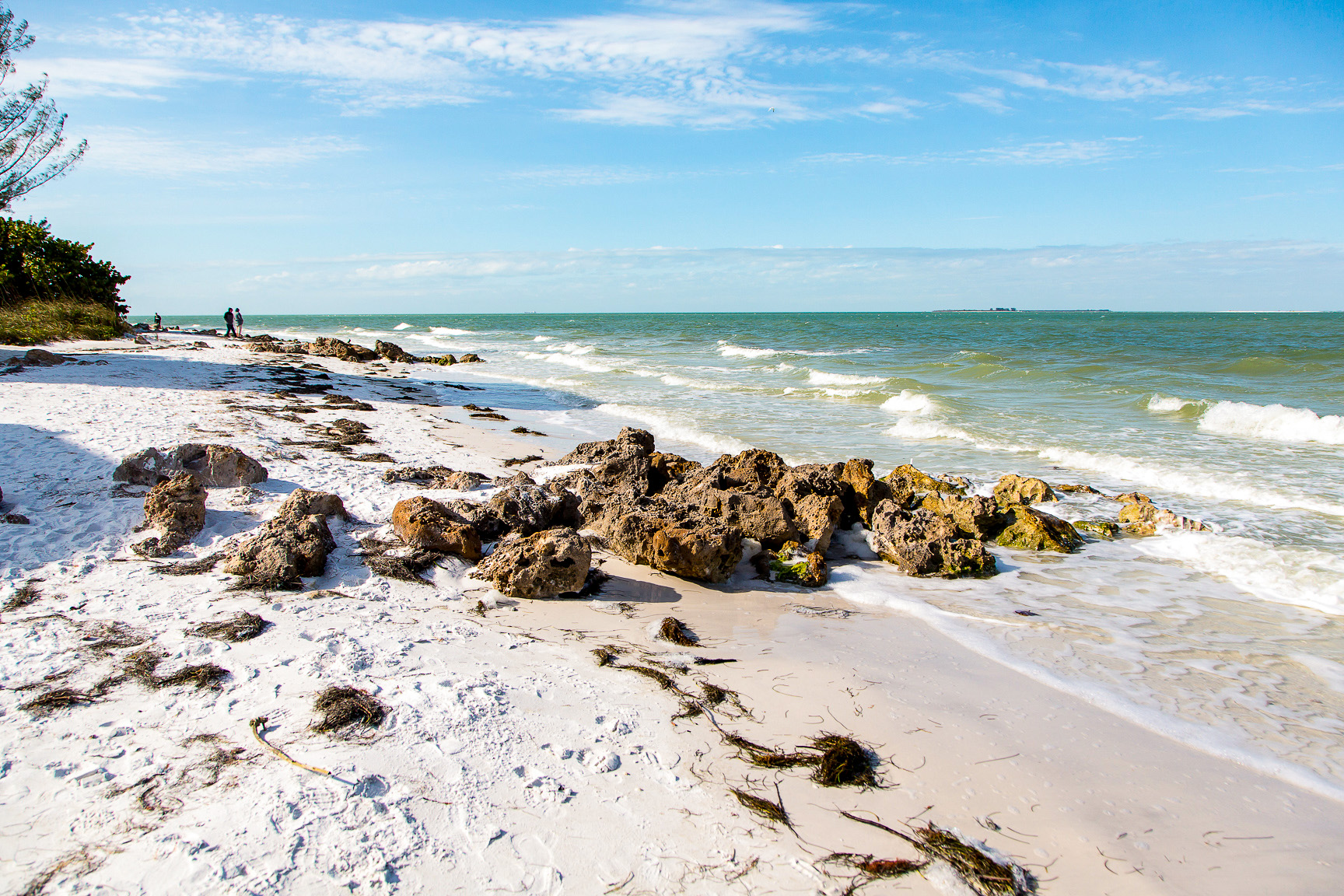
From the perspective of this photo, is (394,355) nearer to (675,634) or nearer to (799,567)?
(799,567)

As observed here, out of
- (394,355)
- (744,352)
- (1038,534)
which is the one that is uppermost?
(744,352)

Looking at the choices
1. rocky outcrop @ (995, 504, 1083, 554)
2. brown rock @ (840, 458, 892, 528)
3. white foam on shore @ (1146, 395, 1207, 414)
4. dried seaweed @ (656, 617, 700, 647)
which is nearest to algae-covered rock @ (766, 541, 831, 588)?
brown rock @ (840, 458, 892, 528)

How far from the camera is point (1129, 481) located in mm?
9195

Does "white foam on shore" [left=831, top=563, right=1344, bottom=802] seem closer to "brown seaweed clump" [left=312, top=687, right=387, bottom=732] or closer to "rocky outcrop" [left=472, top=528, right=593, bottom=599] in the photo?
"rocky outcrop" [left=472, top=528, right=593, bottom=599]

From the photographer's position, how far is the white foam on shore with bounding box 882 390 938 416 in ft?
49.9

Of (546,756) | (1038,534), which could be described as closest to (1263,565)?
(1038,534)

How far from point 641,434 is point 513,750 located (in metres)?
6.18

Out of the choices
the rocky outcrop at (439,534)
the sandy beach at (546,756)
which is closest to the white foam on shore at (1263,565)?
the sandy beach at (546,756)

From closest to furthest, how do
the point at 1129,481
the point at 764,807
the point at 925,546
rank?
the point at 764,807
the point at 925,546
the point at 1129,481

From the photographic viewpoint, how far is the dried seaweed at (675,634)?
13.8ft

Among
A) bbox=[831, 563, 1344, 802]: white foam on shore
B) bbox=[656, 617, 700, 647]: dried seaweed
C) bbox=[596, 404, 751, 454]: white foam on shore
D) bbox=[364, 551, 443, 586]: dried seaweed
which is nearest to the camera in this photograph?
bbox=[831, 563, 1344, 802]: white foam on shore

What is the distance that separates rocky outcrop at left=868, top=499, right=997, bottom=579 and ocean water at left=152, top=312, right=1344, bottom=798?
0.16 metres

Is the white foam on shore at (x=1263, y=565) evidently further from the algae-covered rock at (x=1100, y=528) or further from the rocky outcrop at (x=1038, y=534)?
the rocky outcrop at (x=1038, y=534)

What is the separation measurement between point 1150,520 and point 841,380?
49.0ft
